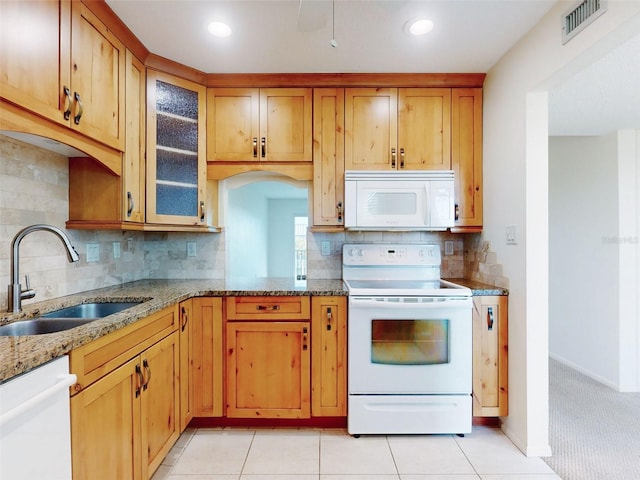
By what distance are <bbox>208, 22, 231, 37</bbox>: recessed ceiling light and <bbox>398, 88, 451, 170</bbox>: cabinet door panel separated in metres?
1.25

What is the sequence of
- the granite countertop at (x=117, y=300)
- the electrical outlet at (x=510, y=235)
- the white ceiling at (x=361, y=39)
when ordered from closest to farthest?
1. the granite countertop at (x=117, y=300)
2. the white ceiling at (x=361, y=39)
3. the electrical outlet at (x=510, y=235)

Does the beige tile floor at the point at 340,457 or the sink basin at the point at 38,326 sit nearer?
the sink basin at the point at 38,326

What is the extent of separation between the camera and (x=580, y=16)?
1524mm

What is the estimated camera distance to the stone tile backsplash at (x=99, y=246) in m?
1.57

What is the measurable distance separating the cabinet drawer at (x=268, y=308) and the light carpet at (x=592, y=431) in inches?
63.8

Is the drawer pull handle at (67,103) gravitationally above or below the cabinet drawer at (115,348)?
above

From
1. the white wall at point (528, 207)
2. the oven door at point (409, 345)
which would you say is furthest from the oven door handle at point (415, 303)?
the white wall at point (528, 207)

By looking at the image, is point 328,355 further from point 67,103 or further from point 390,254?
point 67,103

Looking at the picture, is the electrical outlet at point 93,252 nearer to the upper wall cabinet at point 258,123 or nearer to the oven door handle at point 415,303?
the upper wall cabinet at point 258,123

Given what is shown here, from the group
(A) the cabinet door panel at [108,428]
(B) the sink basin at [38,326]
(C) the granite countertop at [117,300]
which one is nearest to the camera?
(C) the granite countertop at [117,300]

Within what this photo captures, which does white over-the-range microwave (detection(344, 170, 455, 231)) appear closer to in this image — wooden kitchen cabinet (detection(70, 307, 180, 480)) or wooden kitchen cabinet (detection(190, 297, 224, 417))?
wooden kitchen cabinet (detection(190, 297, 224, 417))

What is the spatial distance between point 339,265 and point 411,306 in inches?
32.2

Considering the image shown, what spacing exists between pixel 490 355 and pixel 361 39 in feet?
6.93

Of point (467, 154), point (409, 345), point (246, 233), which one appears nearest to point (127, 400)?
point (409, 345)
